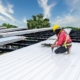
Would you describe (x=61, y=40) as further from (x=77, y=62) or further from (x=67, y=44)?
(x=77, y=62)

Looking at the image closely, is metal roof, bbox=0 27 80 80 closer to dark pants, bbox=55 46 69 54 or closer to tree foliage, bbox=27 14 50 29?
dark pants, bbox=55 46 69 54

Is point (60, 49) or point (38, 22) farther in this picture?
point (38, 22)

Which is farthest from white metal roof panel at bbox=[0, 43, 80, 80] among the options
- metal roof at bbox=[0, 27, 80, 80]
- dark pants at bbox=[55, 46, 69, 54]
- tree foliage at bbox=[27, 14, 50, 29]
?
tree foliage at bbox=[27, 14, 50, 29]

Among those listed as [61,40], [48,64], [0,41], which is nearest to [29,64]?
[48,64]

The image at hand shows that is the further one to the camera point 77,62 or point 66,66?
point 77,62

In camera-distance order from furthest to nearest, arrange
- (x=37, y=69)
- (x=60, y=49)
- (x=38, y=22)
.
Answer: (x=38, y=22), (x=60, y=49), (x=37, y=69)

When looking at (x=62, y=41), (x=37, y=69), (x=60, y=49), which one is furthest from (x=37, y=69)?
(x=62, y=41)

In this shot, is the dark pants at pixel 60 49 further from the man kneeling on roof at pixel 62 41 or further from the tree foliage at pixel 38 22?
the tree foliage at pixel 38 22

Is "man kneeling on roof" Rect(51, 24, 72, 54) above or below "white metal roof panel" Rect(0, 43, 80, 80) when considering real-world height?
above

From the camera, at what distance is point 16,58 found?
4.82m

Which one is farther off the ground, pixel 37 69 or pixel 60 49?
pixel 60 49

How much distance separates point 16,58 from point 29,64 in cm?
71

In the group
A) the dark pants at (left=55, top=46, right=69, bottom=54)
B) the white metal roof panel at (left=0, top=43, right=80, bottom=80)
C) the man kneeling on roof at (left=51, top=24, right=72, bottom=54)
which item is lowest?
the white metal roof panel at (left=0, top=43, right=80, bottom=80)

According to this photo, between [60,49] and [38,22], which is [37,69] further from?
[38,22]
